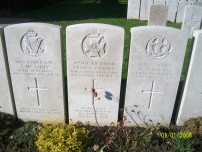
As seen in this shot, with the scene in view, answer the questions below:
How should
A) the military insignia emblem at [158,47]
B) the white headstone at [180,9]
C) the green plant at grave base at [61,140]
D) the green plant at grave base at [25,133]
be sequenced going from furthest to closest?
the white headstone at [180,9], the green plant at grave base at [25,133], the military insignia emblem at [158,47], the green plant at grave base at [61,140]

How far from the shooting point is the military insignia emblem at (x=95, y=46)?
11.0 feet

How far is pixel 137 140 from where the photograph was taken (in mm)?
3613

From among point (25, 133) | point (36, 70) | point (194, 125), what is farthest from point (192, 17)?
point (25, 133)

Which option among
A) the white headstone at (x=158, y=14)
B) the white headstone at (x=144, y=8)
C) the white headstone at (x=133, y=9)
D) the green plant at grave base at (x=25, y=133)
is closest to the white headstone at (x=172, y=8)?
the white headstone at (x=144, y=8)

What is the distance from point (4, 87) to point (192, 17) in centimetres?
850

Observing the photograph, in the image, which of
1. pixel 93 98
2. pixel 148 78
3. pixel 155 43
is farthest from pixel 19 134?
pixel 155 43

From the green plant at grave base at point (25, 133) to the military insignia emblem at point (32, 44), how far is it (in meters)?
1.38

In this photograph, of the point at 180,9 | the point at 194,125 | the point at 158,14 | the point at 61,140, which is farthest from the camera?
the point at 180,9

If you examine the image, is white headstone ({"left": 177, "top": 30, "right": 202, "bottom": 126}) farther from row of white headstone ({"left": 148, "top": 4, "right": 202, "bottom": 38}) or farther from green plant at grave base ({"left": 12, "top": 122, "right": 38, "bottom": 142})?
row of white headstone ({"left": 148, "top": 4, "right": 202, "bottom": 38})

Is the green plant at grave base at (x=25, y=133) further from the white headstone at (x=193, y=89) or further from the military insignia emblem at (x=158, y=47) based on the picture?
the white headstone at (x=193, y=89)

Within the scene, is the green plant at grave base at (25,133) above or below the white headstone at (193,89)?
below

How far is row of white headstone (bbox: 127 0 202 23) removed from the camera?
11.7 metres

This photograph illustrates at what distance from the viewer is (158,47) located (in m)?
3.43
